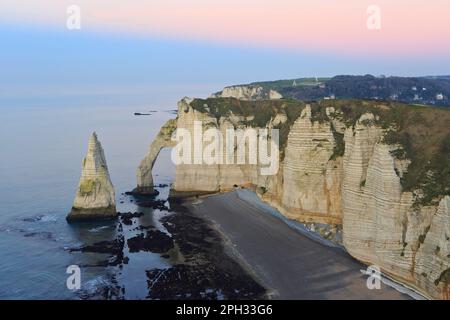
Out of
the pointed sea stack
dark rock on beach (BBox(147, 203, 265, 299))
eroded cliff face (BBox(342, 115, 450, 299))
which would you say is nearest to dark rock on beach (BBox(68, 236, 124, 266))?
dark rock on beach (BBox(147, 203, 265, 299))

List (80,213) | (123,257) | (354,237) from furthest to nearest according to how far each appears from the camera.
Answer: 1. (80,213)
2. (123,257)
3. (354,237)

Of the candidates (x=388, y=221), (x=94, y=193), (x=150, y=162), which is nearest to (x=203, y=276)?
(x=388, y=221)

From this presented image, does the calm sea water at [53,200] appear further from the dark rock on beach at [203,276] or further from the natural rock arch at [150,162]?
the natural rock arch at [150,162]

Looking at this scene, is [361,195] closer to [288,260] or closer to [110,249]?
[288,260]

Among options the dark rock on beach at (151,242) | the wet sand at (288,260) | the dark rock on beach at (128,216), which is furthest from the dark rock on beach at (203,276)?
the dark rock on beach at (128,216)

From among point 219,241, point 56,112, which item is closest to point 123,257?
point 219,241
